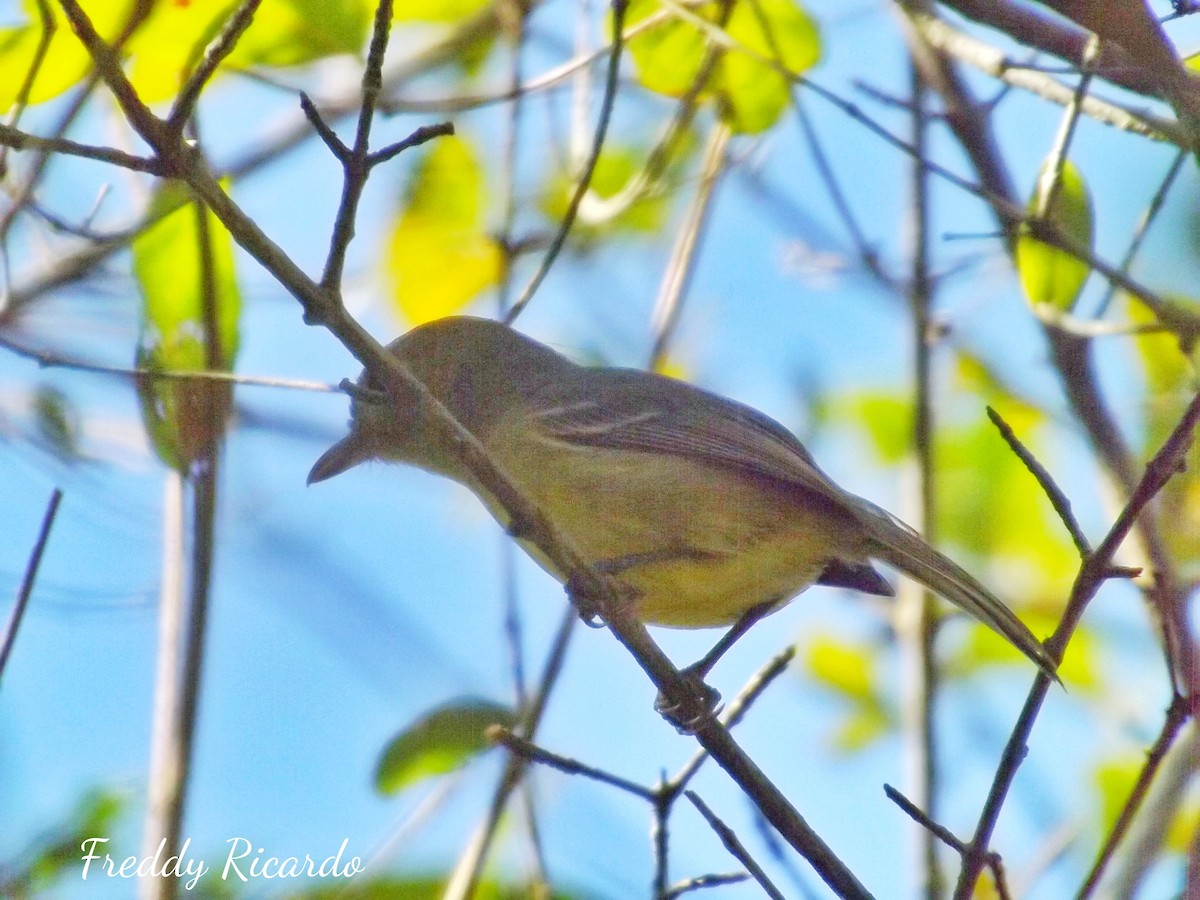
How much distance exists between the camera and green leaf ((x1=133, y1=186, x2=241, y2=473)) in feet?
11.5

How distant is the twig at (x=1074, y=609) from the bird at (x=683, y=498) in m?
1.25

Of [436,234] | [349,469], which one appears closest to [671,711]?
[349,469]

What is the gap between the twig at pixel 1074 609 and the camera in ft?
8.39

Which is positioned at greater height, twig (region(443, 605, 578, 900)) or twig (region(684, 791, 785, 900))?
twig (region(443, 605, 578, 900))

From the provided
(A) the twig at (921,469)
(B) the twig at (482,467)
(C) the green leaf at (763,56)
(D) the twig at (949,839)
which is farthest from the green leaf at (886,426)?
(D) the twig at (949,839)

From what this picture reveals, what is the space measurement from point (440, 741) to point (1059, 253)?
7.49 feet

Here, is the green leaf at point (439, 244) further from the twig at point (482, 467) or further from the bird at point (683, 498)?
the twig at point (482, 467)

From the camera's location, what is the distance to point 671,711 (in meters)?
4.04

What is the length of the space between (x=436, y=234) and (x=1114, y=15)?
Answer: 12.7 ft

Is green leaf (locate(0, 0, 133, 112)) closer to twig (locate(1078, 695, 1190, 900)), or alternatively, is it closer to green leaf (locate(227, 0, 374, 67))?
green leaf (locate(227, 0, 374, 67))

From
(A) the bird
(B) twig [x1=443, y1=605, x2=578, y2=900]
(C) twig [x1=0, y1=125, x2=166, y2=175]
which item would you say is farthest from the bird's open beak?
(C) twig [x1=0, y1=125, x2=166, y2=175]

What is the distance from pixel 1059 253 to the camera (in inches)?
157

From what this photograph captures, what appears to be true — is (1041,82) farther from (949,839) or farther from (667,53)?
(949,839)

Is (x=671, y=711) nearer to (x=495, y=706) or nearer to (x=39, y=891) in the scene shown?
(x=495, y=706)
